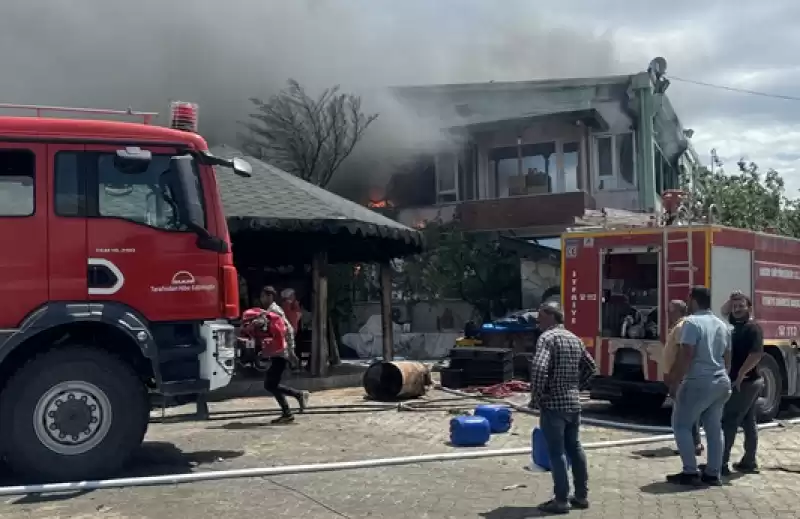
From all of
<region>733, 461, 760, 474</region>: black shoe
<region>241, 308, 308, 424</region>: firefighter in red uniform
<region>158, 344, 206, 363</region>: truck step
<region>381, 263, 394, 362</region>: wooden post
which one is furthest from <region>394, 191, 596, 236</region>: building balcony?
<region>158, 344, 206, 363</region>: truck step

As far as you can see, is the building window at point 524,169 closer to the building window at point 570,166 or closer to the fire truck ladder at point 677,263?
the building window at point 570,166

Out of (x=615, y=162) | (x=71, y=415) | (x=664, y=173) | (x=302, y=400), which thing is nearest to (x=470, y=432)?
(x=302, y=400)

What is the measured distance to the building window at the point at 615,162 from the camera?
25.8 metres

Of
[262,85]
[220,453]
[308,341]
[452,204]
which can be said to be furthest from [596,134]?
[220,453]

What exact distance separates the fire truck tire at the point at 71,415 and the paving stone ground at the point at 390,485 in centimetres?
41

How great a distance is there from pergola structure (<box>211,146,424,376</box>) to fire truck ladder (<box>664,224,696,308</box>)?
5066 millimetres

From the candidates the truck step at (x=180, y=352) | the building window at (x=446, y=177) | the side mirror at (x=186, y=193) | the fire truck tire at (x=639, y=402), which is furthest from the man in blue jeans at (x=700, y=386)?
the building window at (x=446, y=177)

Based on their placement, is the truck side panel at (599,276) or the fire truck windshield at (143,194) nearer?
the fire truck windshield at (143,194)

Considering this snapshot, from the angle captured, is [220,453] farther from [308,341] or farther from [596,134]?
[596,134]

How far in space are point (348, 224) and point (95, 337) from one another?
22.7ft

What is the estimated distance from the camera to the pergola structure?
46.8ft

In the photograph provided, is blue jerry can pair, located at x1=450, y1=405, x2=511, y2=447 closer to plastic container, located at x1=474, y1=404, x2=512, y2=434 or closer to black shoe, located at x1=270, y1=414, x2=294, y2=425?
plastic container, located at x1=474, y1=404, x2=512, y2=434

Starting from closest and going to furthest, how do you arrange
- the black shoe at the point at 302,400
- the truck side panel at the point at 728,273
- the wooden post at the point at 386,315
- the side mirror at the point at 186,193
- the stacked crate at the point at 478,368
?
the side mirror at the point at 186,193 < the truck side panel at the point at 728,273 < the black shoe at the point at 302,400 < the stacked crate at the point at 478,368 < the wooden post at the point at 386,315

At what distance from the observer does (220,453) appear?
9.27m
